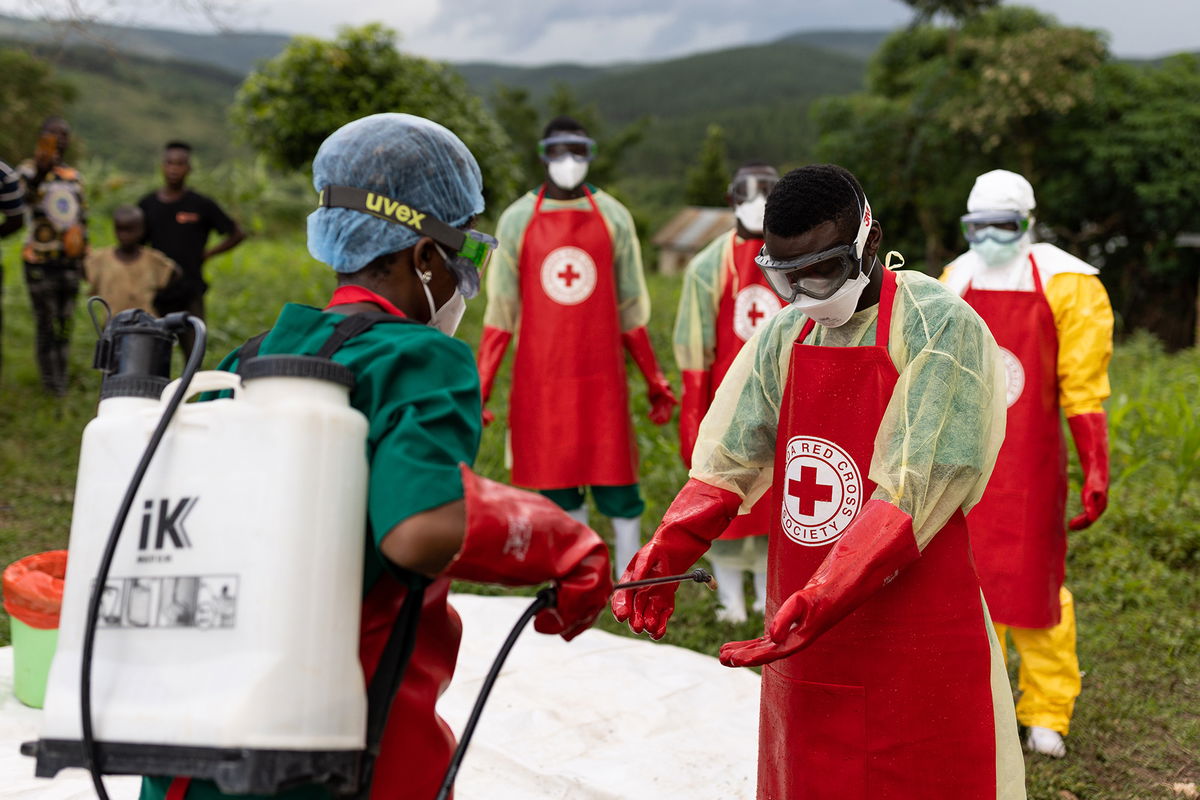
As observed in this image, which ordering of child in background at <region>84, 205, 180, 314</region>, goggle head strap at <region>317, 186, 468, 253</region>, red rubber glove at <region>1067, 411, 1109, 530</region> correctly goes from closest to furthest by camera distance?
1. goggle head strap at <region>317, 186, 468, 253</region>
2. red rubber glove at <region>1067, 411, 1109, 530</region>
3. child in background at <region>84, 205, 180, 314</region>

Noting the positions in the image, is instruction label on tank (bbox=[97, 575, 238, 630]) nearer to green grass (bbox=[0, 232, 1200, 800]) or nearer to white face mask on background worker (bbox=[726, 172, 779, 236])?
green grass (bbox=[0, 232, 1200, 800])

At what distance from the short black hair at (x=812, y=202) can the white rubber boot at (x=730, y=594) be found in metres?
3.32

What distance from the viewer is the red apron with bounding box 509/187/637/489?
5.54m

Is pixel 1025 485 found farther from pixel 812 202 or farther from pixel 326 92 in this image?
pixel 326 92

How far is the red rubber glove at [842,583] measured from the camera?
7.29ft

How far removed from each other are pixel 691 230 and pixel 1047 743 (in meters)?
41.7

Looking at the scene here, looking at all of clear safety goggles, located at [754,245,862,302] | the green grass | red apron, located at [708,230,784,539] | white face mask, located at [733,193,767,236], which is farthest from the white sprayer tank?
white face mask, located at [733,193,767,236]

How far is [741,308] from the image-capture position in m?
5.35

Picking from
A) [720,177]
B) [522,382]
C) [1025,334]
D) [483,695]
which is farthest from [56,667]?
[720,177]

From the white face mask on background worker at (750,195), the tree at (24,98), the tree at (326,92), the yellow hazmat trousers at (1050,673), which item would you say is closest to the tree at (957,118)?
the tree at (326,92)

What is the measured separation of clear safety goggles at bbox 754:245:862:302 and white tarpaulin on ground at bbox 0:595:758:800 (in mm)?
1907

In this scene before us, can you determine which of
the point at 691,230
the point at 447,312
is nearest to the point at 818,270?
the point at 447,312

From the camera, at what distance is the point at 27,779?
11.3 feet

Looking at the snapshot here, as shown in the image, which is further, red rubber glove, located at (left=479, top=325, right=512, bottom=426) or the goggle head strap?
red rubber glove, located at (left=479, top=325, right=512, bottom=426)
